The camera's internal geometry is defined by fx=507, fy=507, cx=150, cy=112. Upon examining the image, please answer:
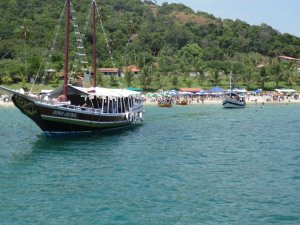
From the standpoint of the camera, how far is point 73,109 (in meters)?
43.8

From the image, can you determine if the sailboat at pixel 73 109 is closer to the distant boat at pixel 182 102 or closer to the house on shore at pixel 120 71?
the distant boat at pixel 182 102

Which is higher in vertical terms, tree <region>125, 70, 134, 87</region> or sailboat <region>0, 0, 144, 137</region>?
tree <region>125, 70, 134, 87</region>

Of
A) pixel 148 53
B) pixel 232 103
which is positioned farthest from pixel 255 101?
pixel 148 53

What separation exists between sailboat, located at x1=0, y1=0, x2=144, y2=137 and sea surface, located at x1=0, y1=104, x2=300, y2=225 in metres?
1.35

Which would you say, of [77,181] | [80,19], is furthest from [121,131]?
[80,19]

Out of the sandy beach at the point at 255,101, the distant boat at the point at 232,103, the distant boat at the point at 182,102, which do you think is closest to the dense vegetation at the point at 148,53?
the sandy beach at the point at 255,101

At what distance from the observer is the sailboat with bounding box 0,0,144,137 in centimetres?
4238

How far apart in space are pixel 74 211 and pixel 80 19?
544 ft

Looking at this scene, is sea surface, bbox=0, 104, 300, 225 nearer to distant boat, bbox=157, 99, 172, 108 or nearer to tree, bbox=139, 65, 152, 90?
distant boat, bbox=157, 99, 172, 108

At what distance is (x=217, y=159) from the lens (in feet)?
116

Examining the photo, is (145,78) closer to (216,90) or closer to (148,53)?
(216,90)

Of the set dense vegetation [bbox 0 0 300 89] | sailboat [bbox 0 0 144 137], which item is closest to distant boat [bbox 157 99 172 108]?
dense vegetation [bbox 0 0 300 89]

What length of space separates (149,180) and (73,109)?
57.7 feet

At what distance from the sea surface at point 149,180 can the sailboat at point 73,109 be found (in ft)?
4.43
